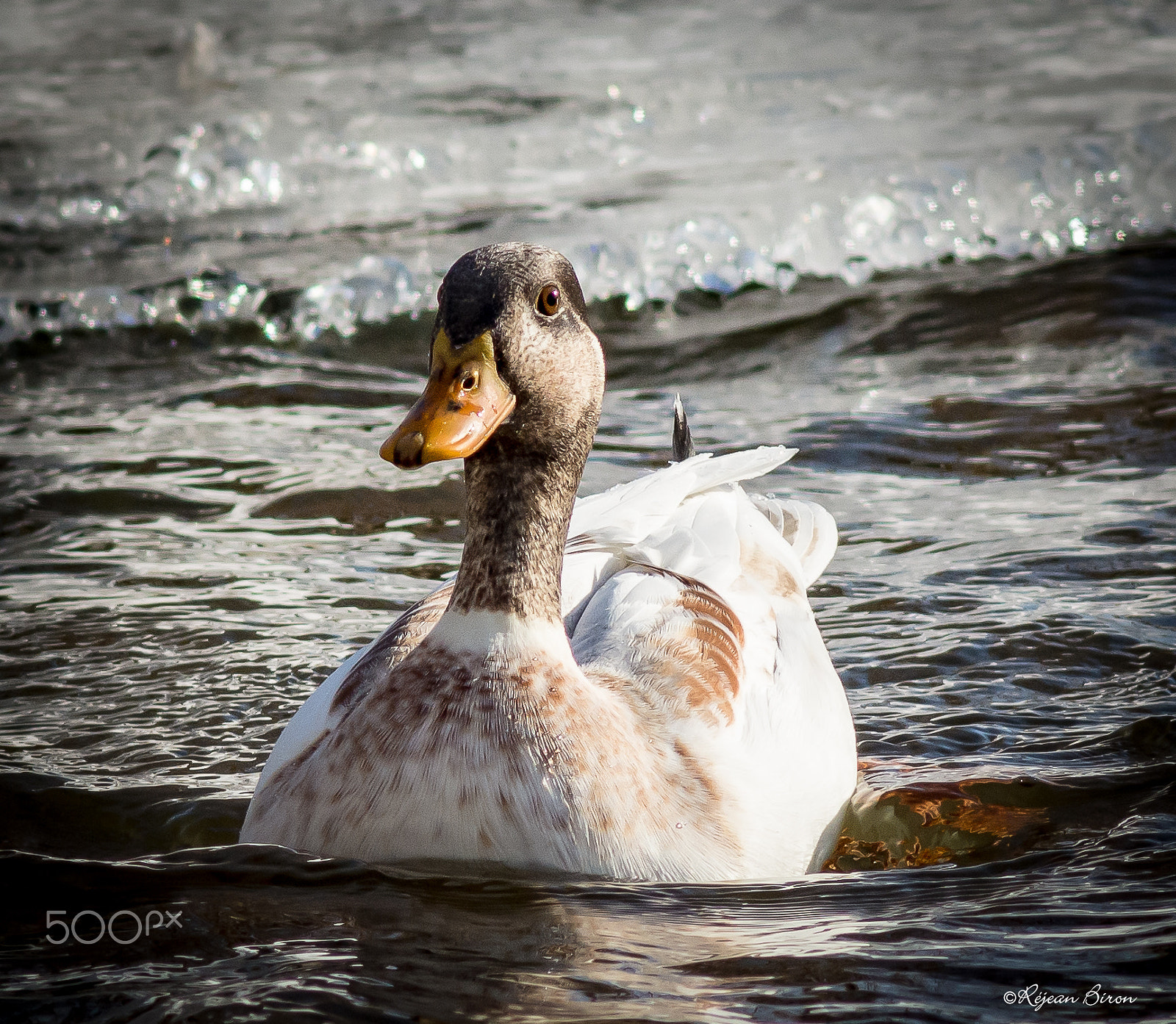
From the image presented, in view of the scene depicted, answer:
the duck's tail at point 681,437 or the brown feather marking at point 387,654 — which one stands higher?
the duck's tail at point 681,437

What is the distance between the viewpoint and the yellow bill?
3006mm

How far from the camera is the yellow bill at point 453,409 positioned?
3.01 m

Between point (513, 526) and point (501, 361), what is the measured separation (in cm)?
44

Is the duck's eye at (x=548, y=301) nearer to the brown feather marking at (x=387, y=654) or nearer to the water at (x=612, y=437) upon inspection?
the brown feather marking at (x=387, y=654)

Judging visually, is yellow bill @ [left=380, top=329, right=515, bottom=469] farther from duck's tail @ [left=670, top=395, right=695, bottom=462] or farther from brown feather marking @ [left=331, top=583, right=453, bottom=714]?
duck's tail @ [left=670, top=395, right=695, bottom=462]

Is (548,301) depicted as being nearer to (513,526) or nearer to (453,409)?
(453,409)

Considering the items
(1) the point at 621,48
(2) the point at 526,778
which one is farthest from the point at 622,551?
(1) the point at 621,48

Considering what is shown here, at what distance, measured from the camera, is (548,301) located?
329 centimetres
